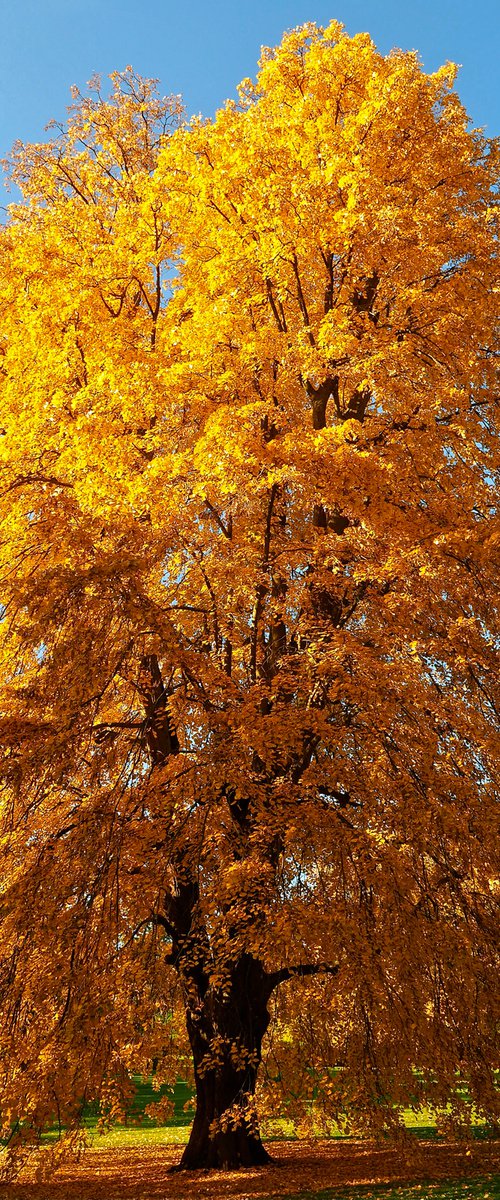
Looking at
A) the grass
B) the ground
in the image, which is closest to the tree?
the ground

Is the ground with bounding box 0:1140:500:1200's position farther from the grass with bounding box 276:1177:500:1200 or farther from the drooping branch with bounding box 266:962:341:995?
the drooping branch with bounding box 266:962:341:995

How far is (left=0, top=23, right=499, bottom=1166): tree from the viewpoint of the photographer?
750 centimetres

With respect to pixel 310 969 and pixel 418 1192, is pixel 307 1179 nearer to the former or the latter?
pixel 418 1192

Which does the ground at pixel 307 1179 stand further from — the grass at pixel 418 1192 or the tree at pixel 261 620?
the tree at pixel 261 620

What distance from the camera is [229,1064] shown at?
33.1 ft

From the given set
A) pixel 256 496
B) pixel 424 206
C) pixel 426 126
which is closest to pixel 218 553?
pixel 256 496

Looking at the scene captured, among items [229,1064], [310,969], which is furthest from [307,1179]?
[310,969]

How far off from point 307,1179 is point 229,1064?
5.92 feet

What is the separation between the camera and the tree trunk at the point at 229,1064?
8758 millimetres

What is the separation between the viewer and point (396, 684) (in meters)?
8.42

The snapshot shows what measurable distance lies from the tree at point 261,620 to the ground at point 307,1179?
0.66m

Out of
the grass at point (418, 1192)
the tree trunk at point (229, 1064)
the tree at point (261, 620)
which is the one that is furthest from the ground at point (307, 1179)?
the tree at point (261, 620)

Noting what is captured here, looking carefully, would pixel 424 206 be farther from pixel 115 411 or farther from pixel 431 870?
pixel 431 870

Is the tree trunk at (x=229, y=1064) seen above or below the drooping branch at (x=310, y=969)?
below
